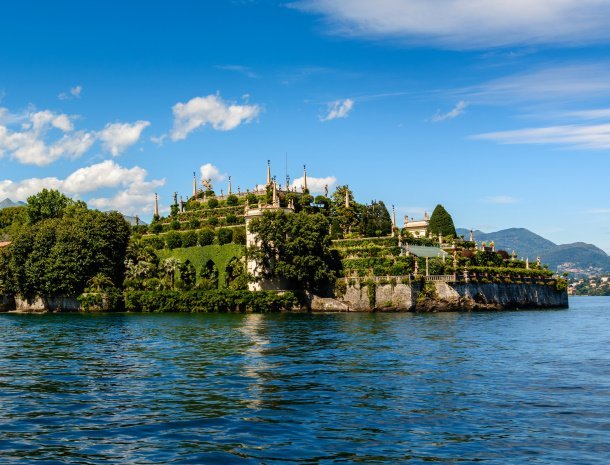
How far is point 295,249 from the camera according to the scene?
94000mm

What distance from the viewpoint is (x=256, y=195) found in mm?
129750

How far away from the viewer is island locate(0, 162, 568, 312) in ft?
310

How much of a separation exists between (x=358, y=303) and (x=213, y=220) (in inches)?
1370

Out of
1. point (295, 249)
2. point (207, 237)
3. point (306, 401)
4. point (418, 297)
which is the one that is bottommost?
point (306, 401)

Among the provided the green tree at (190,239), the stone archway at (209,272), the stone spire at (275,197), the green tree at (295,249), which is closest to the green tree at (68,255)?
the green tree at (190,239)

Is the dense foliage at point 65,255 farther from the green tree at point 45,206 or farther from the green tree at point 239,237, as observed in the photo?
the green tree at point 45,206

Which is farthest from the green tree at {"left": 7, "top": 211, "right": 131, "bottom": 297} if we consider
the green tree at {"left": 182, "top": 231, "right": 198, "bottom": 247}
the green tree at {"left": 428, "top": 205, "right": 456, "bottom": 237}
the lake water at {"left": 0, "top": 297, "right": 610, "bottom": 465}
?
the lake water at {"left": 0, "top": 297, "right": 610, "bottom": 465}

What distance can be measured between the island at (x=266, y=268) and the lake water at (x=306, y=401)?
42977 millimetres

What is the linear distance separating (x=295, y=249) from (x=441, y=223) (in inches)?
1520

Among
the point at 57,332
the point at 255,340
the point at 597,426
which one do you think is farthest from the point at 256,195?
the point at 597,426

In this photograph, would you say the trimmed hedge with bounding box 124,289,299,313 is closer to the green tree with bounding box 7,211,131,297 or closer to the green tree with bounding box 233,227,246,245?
the green tree with bounding box 7,211,131,297

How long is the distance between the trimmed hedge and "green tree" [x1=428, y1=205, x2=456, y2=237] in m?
38.5

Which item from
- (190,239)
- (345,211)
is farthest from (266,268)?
(345,211)

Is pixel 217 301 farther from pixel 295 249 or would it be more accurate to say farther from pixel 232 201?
pixel 232 201
